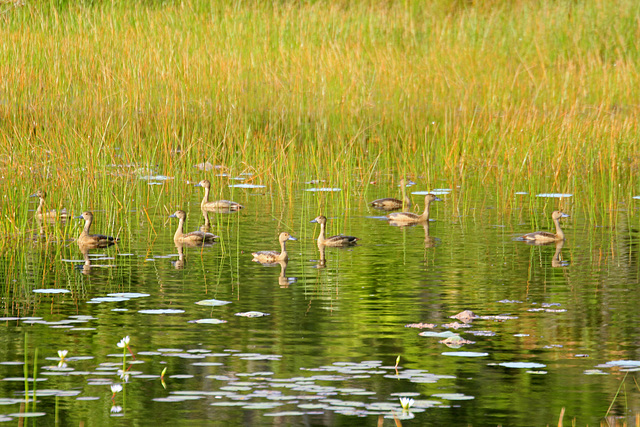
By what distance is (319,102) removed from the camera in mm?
20734

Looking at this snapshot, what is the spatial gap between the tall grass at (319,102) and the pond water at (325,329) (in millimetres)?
2821

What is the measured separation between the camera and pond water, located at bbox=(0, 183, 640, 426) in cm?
699

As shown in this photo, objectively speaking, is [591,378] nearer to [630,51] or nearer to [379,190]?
[379,190]

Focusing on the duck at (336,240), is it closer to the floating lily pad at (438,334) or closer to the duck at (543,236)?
the duck at (543,236)

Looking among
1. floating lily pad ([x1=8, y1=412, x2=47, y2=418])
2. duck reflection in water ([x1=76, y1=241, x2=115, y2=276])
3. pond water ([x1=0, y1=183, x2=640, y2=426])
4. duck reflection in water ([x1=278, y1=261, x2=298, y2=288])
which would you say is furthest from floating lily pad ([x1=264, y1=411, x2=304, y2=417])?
duck reflection in water ([x1=76, y1=241, x2=115, y2=276])

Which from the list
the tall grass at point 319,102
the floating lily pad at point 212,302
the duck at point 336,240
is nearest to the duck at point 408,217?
the tall grass at point 319,102

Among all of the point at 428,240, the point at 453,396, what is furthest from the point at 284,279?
the point at 453,396

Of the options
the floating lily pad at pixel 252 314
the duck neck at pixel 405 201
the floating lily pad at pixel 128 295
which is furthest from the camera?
the duck neck at pixel 405 201

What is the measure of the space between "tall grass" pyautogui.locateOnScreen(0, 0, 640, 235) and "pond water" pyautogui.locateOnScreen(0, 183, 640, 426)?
2821 mm

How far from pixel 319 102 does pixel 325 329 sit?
477 inches

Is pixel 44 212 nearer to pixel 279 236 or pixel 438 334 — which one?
pixel 279 236

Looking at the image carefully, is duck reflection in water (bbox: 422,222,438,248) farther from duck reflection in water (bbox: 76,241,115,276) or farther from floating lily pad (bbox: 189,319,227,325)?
floating lily pad (bbox: 189,319,227,325)

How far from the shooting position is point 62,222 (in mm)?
14508

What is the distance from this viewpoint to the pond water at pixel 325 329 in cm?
699
